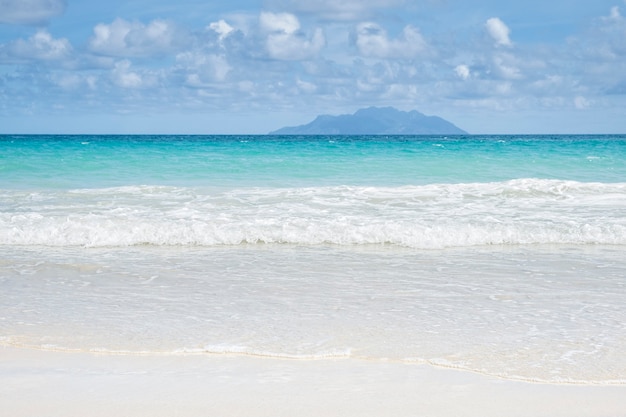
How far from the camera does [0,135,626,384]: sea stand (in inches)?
199

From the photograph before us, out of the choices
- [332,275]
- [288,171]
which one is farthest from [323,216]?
[288,171]

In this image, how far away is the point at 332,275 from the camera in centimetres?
774

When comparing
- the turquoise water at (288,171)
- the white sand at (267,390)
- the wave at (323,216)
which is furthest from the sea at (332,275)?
the turquoise water at (288,171)

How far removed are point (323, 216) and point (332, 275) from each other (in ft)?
14.4

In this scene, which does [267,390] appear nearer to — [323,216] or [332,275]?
[332,275]

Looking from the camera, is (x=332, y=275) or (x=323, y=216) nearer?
(x=332, y=275)

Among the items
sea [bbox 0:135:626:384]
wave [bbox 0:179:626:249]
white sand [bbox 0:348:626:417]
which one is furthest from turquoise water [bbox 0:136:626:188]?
white sand [bbox 0:348:626:417]

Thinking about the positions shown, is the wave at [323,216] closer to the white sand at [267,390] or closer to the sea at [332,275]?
the sea at [332,275]

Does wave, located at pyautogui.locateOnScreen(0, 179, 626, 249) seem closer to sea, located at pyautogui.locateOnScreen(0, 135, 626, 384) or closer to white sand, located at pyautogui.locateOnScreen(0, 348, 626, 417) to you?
sea, located at pyautogui.locateOnScreen(0, 135, 626, 384)

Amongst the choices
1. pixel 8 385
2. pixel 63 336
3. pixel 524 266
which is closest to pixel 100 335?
pixel 63 336

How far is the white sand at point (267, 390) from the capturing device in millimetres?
3795

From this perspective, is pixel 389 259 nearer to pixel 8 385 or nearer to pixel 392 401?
pixel 392 401

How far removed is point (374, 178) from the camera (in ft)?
69.0

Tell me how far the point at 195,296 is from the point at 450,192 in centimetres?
1047
